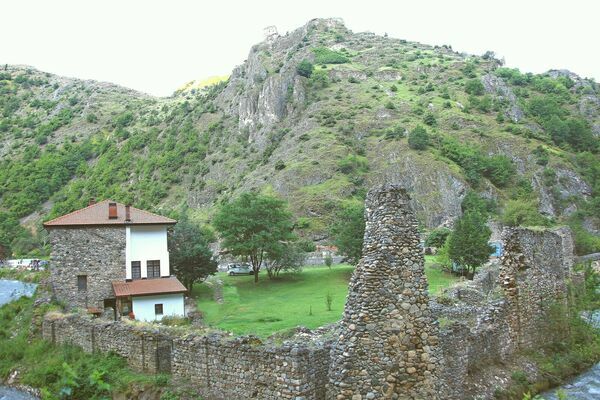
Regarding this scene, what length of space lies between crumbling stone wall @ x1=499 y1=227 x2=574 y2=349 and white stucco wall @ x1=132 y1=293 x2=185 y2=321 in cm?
1881

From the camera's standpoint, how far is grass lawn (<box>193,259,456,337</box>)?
2727 centimetres

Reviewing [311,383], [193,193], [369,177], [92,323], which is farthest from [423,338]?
[193,193]

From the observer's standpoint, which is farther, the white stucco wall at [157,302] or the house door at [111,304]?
the house door at [111,304]

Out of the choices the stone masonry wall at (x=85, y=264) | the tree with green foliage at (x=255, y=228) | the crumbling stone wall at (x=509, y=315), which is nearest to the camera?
the crumbling stone wall at (x=509, y=315)

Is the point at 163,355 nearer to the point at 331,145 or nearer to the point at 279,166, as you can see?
the point at 279,166

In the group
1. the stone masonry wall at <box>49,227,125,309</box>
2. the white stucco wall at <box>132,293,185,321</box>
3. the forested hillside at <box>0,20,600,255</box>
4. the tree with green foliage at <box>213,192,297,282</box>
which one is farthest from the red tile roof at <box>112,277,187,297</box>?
the forested hillside at <box>0,20,600,255</box>

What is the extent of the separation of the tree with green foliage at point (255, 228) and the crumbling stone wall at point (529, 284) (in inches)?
1064

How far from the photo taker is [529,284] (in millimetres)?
21016

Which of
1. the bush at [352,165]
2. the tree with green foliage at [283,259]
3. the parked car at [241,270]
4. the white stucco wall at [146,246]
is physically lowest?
the parked car at [241,270]

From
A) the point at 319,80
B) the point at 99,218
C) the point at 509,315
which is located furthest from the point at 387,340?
the point at 319,80

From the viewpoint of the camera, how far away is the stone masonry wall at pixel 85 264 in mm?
31141

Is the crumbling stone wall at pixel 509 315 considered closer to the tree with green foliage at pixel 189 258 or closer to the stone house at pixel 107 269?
the stone house at pixel 107 269

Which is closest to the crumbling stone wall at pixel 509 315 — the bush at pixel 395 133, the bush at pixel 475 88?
the bush at pixel 395 133

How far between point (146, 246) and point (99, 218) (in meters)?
3.29
